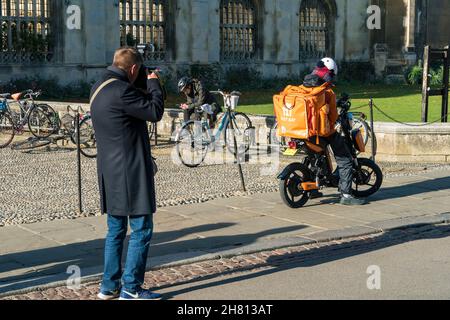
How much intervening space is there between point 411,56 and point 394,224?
1145 inches

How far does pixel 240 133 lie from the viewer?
15266 millimetres

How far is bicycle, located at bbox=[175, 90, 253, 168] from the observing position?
13.6m

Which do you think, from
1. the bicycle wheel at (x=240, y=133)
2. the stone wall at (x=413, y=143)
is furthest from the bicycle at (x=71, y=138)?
the stone wall at (x=413, y=143)

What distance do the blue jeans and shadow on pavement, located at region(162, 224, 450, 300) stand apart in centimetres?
34

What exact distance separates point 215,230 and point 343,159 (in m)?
2.02

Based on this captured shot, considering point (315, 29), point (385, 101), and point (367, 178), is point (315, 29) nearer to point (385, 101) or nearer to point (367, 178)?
point (385, 101)

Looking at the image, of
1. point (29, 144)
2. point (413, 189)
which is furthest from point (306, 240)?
point (29, 144)

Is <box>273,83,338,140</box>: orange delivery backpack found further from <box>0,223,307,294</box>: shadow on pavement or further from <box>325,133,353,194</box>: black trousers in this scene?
Answer: <box>0,223,307,294</box>: shadow on pavement

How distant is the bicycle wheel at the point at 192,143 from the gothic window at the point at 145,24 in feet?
46.1

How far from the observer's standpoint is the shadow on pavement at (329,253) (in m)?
7.02

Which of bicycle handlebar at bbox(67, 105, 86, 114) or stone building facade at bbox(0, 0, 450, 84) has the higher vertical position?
stone building facade at bbox(0, 0, 450, 84)

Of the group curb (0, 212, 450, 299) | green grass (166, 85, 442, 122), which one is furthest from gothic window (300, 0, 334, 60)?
curb (0, 212, 450, 299)

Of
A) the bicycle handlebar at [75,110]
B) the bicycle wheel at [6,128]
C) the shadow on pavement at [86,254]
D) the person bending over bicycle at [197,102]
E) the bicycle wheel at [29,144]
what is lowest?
the shadow on pavement at [86,254]

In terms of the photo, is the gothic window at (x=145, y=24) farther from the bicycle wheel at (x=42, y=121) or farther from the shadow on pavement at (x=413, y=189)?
the shadow on pavement at (x=413, y=189)
